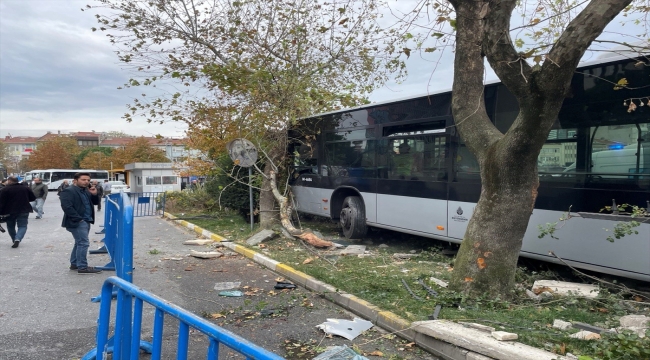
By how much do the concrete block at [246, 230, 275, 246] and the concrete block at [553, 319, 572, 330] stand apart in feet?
23.4

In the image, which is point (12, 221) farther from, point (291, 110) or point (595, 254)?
point (595, 254)

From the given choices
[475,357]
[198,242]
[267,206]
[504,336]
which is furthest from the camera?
[267,206]

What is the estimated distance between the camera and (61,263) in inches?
367

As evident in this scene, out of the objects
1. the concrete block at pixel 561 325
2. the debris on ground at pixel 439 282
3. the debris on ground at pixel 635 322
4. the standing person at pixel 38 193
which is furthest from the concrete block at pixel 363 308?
the standing person at pixel 38 193

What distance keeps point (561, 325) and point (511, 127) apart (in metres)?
2.20

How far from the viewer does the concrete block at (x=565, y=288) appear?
19.5 ft

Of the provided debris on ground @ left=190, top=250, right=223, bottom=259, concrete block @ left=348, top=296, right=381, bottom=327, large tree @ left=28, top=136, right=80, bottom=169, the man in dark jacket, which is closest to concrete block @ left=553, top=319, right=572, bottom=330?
concrete block @ left=348, top=296, right=381, bottom=327

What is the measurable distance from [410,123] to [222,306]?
17.5 ft

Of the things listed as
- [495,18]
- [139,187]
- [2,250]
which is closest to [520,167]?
[495,18]

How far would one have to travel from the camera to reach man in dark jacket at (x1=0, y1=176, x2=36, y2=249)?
1141 cm

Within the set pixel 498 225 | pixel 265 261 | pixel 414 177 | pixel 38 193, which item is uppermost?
pixel 414 177

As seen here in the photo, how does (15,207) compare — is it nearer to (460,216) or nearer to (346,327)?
(346,327)

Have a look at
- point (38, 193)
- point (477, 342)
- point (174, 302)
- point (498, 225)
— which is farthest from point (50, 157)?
point (477, 342)

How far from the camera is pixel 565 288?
620 cm
